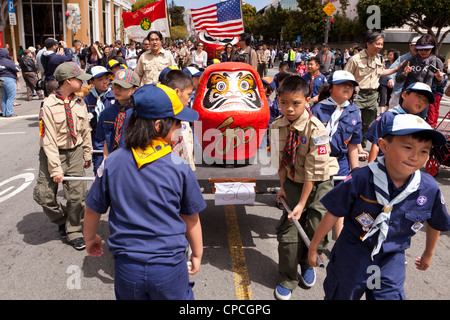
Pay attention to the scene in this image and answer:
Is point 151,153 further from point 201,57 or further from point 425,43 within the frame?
point 201,57

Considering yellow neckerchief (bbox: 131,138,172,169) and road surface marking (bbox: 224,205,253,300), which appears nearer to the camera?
yellow neckerchief (bbox: 131,138,172,169)

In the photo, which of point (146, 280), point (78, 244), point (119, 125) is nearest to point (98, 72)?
point (119, 125)

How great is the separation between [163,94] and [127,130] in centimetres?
27

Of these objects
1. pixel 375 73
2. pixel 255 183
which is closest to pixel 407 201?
pixel 255 183

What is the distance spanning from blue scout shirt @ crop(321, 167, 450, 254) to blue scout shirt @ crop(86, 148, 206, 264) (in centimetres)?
96

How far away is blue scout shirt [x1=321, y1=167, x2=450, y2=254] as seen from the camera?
232 centimetres

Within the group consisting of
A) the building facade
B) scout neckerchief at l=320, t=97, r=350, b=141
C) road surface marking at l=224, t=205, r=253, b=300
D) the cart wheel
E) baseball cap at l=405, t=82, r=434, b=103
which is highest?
the building facade

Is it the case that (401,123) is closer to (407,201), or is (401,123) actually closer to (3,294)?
(407,201)

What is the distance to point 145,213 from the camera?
211 centimetres

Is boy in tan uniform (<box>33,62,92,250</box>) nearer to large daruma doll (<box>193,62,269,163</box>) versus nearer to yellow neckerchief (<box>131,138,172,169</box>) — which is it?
large daruma doll (<box>193,62,269,163</box>)

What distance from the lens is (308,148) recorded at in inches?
132

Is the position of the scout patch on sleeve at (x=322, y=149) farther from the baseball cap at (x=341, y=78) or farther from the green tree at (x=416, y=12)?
the green tree at (x=416, y=12)

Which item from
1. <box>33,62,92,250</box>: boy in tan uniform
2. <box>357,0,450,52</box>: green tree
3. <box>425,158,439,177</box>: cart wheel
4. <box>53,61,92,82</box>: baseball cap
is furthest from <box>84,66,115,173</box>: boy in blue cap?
<box>357,0,450,52</box>: green tree

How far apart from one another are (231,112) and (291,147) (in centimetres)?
117
